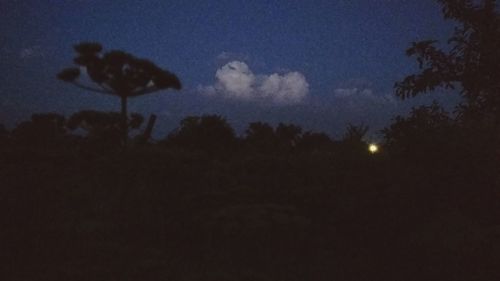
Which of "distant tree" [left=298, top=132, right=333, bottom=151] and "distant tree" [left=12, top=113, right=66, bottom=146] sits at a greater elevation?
"distant tree" [left=298, top=132, right=333, bottom=151]

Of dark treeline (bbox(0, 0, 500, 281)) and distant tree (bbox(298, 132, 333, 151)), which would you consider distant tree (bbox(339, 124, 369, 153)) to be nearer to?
dark treeline (bbox(0, 0, 500, 281))

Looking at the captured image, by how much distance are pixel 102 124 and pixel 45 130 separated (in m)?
3.15

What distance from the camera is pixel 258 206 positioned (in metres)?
7.38

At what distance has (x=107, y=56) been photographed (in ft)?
28.5

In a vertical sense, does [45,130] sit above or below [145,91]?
below

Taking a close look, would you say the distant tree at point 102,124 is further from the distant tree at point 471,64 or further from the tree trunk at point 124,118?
the distant tree at point 471,64

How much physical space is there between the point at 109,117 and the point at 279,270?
3.87m

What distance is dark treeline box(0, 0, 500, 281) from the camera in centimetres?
730

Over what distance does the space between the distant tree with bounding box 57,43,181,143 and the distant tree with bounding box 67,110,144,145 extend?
261 mm

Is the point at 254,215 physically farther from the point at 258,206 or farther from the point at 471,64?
the point at 471,64

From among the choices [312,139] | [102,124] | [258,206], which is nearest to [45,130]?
[102,124]

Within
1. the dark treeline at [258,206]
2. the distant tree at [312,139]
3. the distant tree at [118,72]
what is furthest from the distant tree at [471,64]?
the distant tree at [312,139]

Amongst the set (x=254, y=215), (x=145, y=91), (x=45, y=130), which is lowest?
(x=254, y=215)

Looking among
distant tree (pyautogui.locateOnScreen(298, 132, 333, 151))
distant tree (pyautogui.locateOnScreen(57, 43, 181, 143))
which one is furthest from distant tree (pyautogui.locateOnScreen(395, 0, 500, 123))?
distant tree (pyautogui.locateOnScreen(298, 132, 333, 151))
